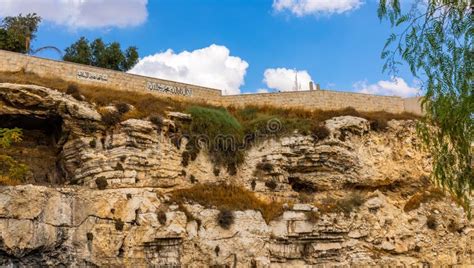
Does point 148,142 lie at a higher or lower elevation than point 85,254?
higher

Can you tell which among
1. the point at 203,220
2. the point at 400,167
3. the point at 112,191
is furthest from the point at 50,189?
the point at 400,167

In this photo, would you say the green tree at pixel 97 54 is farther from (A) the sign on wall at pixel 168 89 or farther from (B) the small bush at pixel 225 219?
(B) the small bush at pixel 225 219

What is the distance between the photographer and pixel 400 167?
25.8m

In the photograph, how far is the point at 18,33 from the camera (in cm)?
3106

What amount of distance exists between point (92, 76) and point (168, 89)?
4.10 m

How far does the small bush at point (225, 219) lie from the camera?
20.5 m

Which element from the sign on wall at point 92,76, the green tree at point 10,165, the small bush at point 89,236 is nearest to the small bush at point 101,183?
the small bush at point 89,236

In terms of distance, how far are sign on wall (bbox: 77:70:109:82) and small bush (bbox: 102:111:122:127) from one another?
14.2 feet

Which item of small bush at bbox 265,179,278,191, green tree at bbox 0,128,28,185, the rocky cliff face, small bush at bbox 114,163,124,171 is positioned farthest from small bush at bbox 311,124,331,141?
green tree at bbox 0,128,28,185

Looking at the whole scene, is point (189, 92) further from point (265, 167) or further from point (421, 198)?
point (421, 198)

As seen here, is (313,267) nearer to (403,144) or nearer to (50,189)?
(403,144)

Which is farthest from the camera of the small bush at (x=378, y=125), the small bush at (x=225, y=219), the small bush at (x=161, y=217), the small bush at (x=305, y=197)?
the small bush at (x=378, y=125)

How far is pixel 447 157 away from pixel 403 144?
1660cm

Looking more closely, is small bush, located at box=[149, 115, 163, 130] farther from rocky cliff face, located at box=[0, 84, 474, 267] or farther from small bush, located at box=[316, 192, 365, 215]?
small bush, located at box=[316, 192, 365, 215]
